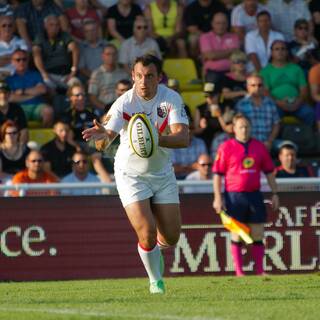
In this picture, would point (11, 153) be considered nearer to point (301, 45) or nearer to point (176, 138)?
point (301, 45)

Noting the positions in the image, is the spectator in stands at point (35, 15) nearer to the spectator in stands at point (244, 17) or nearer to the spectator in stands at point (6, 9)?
the spectator in stands at point (6, 9)

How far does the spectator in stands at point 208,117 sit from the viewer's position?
17.2 meters

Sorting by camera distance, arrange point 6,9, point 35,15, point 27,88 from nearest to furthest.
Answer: point 27,88, point 6,9, point 35,15

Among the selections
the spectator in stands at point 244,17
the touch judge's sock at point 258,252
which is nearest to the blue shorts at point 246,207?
the touch judge's sock at point 258,252

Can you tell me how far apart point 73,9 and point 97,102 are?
2.13 metres

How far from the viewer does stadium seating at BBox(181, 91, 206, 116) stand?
58.3 feet

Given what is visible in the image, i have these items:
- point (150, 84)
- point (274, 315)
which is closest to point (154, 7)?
point (150, 84)

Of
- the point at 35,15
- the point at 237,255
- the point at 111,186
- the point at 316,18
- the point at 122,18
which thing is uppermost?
the point at 35,15

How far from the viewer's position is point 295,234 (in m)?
14.8

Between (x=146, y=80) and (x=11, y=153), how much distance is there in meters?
6.46

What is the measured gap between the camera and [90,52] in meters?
18.2

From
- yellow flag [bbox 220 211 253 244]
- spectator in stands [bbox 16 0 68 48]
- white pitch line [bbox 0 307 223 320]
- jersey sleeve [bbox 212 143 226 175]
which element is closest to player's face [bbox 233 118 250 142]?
jersey sleeve [bbox 212 143 226 175]

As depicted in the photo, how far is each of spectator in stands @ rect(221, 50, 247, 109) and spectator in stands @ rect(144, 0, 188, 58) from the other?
1.18 m

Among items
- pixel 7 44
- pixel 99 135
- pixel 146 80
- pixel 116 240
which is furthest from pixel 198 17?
pixel 99 135
